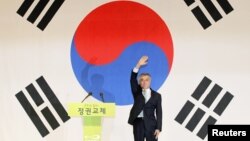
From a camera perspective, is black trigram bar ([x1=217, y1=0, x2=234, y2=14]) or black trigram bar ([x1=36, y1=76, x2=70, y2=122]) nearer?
black trigram bar ([x1=217, y1=0, x2=234, y2=14])

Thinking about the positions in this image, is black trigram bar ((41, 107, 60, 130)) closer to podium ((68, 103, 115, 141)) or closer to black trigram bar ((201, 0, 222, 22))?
podium ((68, 103, 115, 141))

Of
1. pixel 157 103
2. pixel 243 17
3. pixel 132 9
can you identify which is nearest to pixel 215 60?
pixel 243 17

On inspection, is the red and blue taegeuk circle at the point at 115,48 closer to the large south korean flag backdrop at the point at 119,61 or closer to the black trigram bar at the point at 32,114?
the large south korean flag backdrop at the point at 119,61

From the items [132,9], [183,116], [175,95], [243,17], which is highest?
[132,9]

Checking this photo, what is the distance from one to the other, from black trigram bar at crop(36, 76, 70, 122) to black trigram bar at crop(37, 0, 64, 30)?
0.43 metres

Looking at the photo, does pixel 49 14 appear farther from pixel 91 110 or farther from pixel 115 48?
pixel 91 110

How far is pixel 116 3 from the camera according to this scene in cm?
269

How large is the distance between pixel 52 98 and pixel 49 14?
69cm

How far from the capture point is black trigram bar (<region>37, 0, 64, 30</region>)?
272cm

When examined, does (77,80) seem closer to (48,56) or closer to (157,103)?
(48,56)

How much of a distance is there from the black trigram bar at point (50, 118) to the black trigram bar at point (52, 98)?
0.06 m

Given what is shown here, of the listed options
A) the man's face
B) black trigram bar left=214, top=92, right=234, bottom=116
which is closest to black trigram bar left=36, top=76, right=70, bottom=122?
the man's face

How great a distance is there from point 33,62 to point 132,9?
92cm

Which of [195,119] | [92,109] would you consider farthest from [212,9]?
[92,109]
